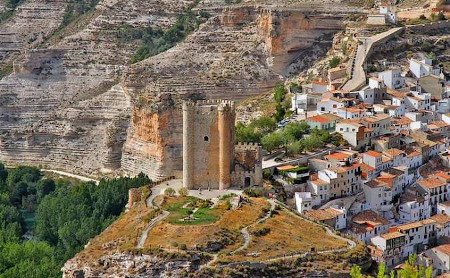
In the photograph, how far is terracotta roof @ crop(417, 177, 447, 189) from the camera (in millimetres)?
59500

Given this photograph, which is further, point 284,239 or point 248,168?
point 248,168

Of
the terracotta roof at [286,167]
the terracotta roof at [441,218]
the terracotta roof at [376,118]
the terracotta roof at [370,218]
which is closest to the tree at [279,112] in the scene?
the terracotta roof at [376,118]

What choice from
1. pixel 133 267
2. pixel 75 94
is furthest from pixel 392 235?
pixel 75 94

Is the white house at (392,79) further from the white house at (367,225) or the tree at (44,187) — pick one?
the tree at (44,187)

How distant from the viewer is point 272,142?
62.6 metres

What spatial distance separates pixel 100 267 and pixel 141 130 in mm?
33848

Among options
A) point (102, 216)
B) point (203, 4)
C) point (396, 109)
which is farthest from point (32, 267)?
point (203, 4)

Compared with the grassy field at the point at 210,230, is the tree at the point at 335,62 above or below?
above

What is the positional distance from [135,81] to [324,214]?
33.1 meters

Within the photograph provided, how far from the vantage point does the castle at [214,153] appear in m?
55.3

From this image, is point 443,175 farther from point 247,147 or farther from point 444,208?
point 247,147

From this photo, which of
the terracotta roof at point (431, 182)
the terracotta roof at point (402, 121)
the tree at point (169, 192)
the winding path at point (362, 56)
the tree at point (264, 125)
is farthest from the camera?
the winding path at point (362, 56)

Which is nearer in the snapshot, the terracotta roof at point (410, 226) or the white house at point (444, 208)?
the terracotta roof at point (410, 226)

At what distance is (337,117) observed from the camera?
218 feet
